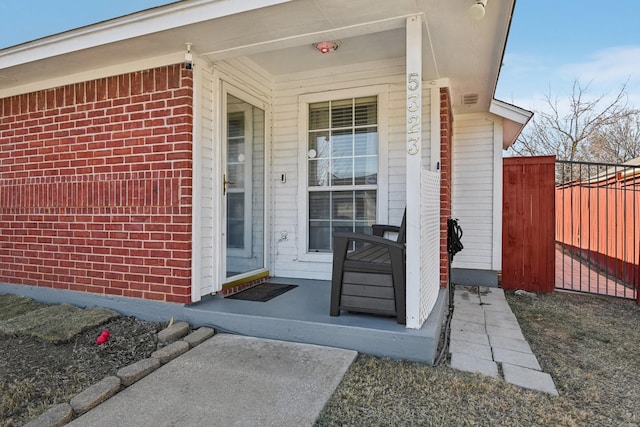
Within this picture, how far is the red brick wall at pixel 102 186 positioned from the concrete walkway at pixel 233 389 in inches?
34.1

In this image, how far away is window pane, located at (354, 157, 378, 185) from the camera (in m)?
4.03

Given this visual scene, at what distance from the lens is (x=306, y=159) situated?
4.24 m

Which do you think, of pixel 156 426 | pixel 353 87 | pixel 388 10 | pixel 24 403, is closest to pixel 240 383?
pixel 156 426

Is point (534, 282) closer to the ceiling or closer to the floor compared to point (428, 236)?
closer to the floor

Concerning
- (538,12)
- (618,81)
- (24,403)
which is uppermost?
(538,12)

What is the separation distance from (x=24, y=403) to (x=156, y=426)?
83 cm

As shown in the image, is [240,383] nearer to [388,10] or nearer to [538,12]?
[388,10]

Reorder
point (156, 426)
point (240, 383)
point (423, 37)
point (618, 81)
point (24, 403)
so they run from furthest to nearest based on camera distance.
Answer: point (618, 81)
point (423, 37)
point (240, 383)
point (24, 403)
point (156, 426)

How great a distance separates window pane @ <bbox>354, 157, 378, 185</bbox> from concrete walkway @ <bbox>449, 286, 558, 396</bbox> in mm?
1633

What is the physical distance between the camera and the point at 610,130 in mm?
15086

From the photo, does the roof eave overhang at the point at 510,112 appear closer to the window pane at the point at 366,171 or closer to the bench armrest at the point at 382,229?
the window pane at the point at 366,171

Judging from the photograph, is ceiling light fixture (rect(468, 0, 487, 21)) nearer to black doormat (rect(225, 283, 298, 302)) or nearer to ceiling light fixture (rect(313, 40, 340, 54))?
ceiling light fixture (rect(313, 40, 340, 54))

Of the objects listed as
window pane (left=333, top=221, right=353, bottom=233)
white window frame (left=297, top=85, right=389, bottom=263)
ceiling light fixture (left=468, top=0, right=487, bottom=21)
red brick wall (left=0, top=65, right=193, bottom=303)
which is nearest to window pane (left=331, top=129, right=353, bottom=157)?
white window frame (left=297, top=85, right=389, bottom=263)

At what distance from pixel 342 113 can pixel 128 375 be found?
3.17m
